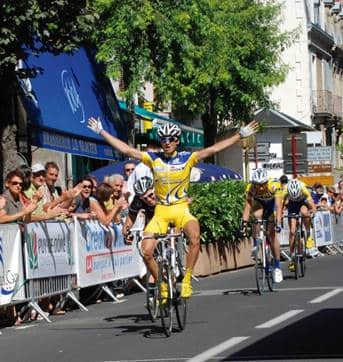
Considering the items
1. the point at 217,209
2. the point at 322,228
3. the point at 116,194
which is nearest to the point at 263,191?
the point at 116,194

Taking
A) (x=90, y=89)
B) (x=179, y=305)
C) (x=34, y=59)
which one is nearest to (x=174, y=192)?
(x=179, y=305)

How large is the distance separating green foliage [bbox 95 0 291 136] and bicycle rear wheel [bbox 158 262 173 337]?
15879 millimetres

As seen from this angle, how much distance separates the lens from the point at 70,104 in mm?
26750

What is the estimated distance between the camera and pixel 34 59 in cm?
2552

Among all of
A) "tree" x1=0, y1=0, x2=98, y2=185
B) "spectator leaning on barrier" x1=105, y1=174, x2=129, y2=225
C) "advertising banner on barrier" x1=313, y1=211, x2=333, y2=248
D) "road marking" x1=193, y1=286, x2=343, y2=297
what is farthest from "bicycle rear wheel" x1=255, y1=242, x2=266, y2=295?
"advertising banner on barrier" x1=313, y1=211, x2=333, y2=248

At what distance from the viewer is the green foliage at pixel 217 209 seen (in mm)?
23094

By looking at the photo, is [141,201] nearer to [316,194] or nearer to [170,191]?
[170,191]

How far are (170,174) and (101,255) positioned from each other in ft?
16.2

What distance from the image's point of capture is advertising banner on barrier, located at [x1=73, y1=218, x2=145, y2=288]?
1681 centimetres

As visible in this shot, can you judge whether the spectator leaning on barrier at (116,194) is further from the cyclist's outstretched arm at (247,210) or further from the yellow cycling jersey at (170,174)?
the yellow cycling jersey at (170,174)

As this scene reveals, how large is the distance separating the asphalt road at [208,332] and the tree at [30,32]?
3961 mm

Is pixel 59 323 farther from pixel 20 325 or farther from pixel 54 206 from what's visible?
pixel 54 206

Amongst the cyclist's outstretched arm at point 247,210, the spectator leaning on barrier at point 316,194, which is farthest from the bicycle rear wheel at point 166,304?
the spectator leaning on barrier at point 316,194

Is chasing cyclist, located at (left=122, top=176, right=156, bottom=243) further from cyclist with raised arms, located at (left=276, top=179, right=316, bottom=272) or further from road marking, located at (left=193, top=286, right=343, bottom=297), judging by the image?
cyclist with raised arms, located at (left=276, top=179, right=316, bottom=272)
